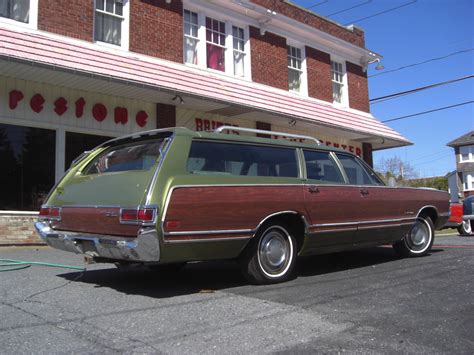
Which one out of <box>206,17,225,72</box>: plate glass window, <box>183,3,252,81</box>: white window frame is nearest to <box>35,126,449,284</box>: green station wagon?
<box>183,3,252,81</box>: white window frame

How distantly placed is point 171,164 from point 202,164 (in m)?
0.41

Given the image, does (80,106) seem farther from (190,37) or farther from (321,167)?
(321,167)

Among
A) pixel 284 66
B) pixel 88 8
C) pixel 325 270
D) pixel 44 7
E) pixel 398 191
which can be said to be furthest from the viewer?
pixel 284 66

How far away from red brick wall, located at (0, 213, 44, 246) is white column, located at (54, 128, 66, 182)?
3.68 ft

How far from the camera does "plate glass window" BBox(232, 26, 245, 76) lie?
14.6 metres

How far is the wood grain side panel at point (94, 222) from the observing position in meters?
4.62

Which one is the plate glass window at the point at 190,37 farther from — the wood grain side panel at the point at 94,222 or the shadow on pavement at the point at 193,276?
the wood grain side panel at the point at 94,222

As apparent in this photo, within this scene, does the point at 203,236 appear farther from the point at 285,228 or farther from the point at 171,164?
the point at 285,228

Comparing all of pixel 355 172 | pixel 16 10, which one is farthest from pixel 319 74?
pixel 355 172

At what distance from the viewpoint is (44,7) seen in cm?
1032

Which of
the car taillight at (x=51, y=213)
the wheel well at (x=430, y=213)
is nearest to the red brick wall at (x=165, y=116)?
the car taillight at (x=51, y=213)

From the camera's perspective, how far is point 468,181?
168 feet

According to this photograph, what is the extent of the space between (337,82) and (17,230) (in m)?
12.8

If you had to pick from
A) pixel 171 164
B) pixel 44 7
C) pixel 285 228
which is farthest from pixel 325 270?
pixel 44 7
